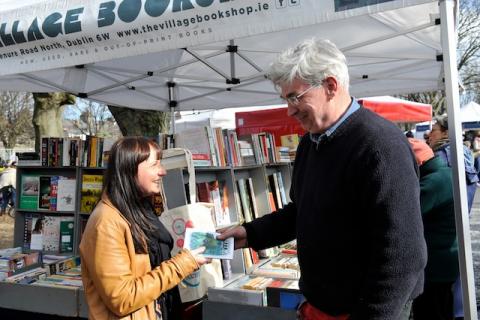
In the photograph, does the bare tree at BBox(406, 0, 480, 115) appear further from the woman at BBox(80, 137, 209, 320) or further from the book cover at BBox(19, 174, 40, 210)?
the woman at BBox(80, 137, 209, 320)

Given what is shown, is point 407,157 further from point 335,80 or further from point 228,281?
point 228,281

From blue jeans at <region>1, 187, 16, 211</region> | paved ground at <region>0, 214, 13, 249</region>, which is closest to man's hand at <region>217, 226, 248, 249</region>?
paved ground at <region>0, 214, 13, 249</region>

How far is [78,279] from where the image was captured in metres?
3.32

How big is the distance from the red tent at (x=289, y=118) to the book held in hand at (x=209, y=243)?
6.03 m

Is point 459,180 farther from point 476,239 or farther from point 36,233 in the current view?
point 476,239

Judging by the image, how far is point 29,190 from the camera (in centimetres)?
428

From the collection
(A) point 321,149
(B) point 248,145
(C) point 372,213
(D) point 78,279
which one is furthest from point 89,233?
(B) point 248,145

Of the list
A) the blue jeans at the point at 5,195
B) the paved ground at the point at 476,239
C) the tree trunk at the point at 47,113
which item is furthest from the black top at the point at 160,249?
the blue jeans at the point at 5,195

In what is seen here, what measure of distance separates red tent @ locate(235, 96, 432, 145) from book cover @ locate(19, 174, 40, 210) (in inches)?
187

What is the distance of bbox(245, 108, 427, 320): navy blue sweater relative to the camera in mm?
1273

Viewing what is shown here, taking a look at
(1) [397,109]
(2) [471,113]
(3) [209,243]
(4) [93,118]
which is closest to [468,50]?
(2) [471,113]

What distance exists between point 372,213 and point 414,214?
125 mm

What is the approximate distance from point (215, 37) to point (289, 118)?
6419mm

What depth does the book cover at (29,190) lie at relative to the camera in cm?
425
